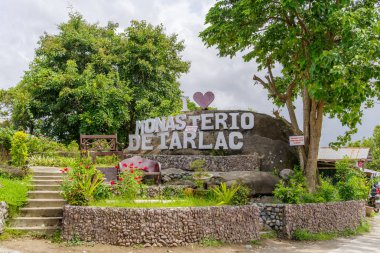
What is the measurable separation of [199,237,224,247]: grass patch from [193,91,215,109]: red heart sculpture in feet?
30.2

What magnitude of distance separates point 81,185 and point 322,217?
8.14 metres

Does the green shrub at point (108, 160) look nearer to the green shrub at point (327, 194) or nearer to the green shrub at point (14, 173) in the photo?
the green shrub at point (14, 173)

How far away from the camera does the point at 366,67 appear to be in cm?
1103

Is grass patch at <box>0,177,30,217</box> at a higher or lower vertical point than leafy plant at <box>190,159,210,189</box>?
lower

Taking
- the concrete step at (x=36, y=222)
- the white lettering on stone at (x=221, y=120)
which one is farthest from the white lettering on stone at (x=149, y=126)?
the concrete step at (x=36, y=222)

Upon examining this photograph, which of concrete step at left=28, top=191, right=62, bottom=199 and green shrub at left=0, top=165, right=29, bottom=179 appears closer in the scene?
concrete step at left=28, top=191, right=62, bottom=199

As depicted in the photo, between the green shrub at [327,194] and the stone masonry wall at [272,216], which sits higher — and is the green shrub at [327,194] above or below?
Result: above

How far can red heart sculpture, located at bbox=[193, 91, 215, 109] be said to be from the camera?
734 inches

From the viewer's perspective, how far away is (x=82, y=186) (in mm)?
10414

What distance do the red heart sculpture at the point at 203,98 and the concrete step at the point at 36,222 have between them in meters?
9.80

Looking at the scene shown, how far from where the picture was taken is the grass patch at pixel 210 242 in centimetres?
1025

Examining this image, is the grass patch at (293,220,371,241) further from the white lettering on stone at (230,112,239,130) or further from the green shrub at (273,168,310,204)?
the white lettering on stone at (230,112,239,130)

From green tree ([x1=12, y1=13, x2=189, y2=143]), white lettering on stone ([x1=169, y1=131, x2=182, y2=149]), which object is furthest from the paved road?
green tree ([x1=12, y1=13, x2=189, y2=143])

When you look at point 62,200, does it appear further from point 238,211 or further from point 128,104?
point 128,104
